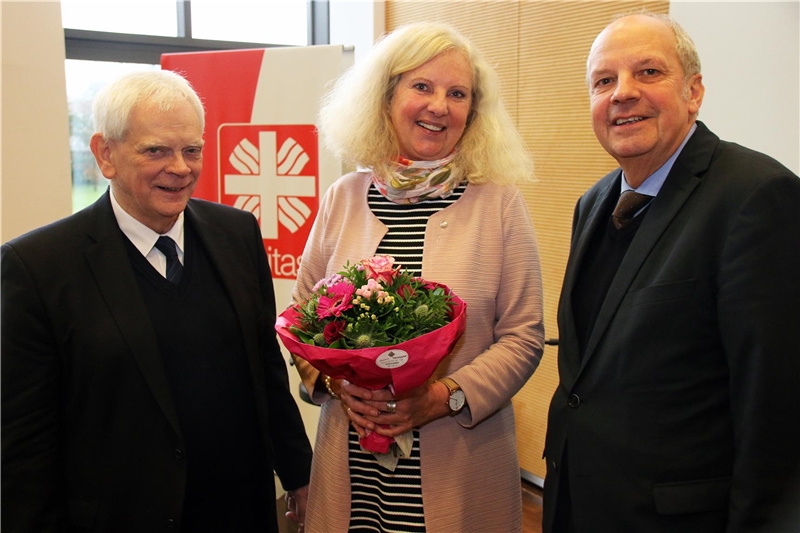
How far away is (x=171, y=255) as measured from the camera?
74.0 inches

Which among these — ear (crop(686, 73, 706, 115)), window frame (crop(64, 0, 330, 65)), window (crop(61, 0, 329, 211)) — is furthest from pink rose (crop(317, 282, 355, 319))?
window frame (crop(64, 0, 330, 65))

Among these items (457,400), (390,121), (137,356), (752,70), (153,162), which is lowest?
(457,400)

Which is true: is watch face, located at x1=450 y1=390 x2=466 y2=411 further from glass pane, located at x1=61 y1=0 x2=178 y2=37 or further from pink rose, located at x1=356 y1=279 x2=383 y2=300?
glass pane, located at x1=61 y1=0 x2=178 y2=37

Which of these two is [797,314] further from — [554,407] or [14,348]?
[14,348]

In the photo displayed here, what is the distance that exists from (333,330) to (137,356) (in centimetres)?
56

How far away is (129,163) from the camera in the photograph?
179cm

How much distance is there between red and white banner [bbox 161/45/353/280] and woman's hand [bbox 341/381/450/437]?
6.49 feet

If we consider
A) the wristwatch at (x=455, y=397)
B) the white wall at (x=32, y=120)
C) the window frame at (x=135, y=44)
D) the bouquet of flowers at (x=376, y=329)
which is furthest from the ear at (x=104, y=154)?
the window frame at (x=135, y=44)

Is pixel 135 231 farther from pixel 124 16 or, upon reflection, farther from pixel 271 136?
pixel 124 16

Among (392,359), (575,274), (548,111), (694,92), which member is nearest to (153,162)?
(392,359)

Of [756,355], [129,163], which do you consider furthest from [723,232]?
[129,163]

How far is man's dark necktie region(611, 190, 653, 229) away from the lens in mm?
1707

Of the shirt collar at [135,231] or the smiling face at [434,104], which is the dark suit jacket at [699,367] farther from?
the shirt collar at [135,231]

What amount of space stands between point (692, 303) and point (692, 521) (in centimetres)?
48
